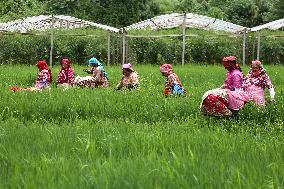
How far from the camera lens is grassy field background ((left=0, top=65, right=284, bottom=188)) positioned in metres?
3.24

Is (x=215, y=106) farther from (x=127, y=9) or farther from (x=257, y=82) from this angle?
(x=127, y=9)

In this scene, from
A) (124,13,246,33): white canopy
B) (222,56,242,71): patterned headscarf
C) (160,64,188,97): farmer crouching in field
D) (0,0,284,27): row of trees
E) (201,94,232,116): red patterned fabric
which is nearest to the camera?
(201,94,232,116): red patterned fabric

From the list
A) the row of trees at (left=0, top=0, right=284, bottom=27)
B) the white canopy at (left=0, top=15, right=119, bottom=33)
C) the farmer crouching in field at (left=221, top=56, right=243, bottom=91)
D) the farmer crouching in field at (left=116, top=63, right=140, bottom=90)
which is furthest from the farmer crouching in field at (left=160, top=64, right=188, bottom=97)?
Answer: the row of trees at (left=0, top=0, right=284, bottom=27)

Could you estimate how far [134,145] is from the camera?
4.54 meters

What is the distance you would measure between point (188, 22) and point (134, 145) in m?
18.2

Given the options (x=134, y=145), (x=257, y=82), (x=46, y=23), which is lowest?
(x=134, y=145)

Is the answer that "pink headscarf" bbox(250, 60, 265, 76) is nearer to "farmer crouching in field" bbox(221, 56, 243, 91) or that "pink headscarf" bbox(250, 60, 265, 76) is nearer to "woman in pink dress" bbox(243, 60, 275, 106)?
"woman in pink dress" bbox(243, 60, 275, 106)

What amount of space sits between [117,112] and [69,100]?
822mm

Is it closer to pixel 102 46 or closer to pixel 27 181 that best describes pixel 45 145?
pixel 27 181

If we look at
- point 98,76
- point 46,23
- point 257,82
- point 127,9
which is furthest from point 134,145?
point 127,9

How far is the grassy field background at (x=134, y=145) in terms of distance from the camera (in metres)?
3.24

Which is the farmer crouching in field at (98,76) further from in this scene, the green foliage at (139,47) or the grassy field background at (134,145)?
the green foliage at (139,47)

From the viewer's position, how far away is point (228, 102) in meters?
6.37

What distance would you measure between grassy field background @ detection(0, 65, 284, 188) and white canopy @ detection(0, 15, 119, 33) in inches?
500
